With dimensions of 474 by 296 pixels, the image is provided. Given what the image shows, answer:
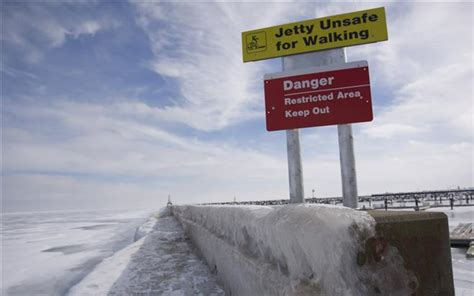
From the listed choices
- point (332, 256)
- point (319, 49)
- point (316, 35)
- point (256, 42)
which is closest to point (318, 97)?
point (319, 49)

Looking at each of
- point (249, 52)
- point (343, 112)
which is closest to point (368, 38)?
point (343, 112)

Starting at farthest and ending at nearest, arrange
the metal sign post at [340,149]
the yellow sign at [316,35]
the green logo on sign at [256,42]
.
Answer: the green logo on sign at [256,42], the yellow sign at [316,35], the metal sign post at [340,149]

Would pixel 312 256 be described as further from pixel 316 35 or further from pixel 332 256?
pixel 316 35

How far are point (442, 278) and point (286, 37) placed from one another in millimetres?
4818

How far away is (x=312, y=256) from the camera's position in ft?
5.69

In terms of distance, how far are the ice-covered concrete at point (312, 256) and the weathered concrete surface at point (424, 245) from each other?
0.04 meters

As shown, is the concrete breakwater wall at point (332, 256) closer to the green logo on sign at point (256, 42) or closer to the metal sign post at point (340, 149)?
the metal sign post at point (340, 149)

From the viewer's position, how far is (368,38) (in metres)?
5.19

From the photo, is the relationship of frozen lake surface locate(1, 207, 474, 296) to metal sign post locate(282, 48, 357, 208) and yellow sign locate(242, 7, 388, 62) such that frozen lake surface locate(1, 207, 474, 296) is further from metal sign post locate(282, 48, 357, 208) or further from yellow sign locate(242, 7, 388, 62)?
yellow sign locate(242, 7, 388, 62)

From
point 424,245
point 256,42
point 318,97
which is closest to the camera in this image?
point 424,245

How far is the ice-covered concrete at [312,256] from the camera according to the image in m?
1.41

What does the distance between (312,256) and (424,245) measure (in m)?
0.55

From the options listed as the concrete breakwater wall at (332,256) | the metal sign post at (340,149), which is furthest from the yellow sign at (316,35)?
the concrete breakwater wall at (332,256)

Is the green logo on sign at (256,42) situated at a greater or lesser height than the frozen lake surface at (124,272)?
greater
